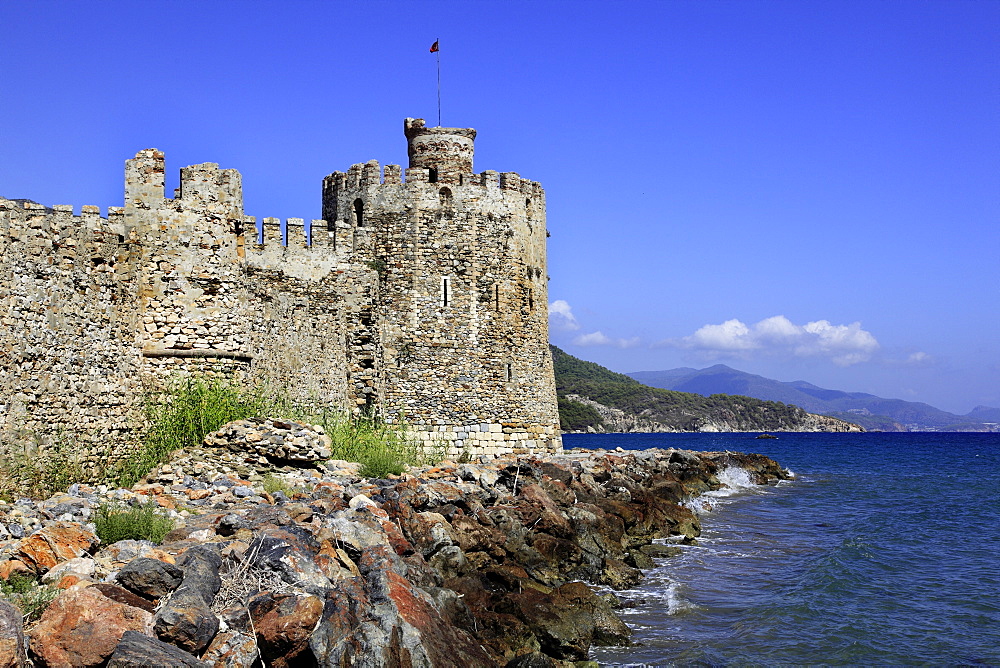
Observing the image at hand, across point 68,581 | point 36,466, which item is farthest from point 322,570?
point 36,466

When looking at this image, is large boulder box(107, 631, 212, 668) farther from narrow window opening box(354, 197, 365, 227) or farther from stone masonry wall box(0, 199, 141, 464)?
narrow window opening box(354, 197, 365, 227)

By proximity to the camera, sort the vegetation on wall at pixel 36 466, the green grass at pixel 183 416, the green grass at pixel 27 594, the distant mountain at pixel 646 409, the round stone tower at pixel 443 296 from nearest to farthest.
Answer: the green grass at pixel 27 594 → the vegetation on wall at pixel 36 466 → the green grass at pixel 183 416 → the round stone tower at pixel 443 296 → the distant mountain at pixel 646 409

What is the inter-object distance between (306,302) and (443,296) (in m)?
3.56

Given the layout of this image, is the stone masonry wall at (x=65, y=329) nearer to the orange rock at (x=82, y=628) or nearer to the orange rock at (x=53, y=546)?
the orange rock at (x=53, y=546)

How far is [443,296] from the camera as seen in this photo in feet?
72.3

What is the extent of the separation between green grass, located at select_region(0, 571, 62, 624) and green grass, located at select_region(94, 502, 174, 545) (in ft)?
5.07

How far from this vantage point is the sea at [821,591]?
12.2 metres

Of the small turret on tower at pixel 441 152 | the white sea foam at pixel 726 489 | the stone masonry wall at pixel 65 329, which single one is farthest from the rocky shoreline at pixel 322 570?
the white sea foam at pixel 726 489

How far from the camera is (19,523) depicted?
32.1 ft

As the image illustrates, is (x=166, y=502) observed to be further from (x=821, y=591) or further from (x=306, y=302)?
(x=821, y=591)

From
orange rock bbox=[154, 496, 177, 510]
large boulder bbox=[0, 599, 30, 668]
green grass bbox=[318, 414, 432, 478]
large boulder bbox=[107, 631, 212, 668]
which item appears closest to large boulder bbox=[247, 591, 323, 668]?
large boulder bbox=[107, 631, 212, 668]

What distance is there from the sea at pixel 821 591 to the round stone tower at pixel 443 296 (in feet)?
20.1

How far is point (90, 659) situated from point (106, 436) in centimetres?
963

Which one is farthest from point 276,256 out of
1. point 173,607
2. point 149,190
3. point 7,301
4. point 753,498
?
point 753,498
